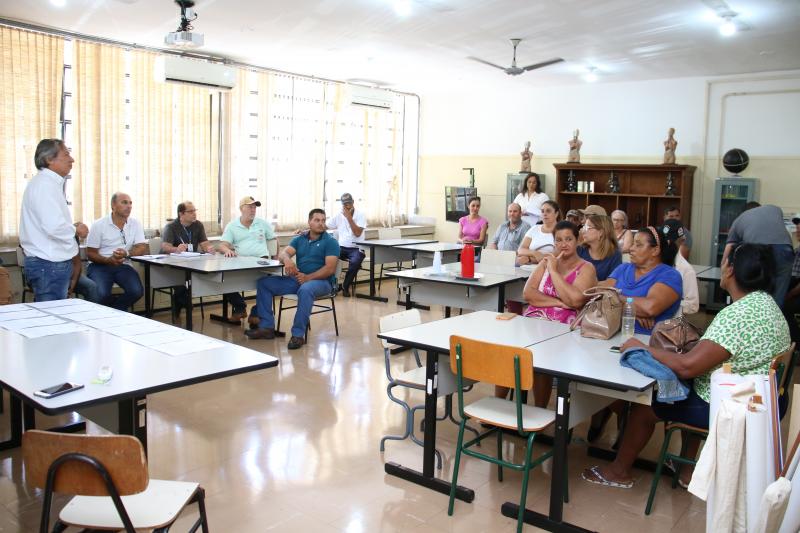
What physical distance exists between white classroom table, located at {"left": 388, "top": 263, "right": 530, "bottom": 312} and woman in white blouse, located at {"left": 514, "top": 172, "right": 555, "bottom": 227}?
3534 millimetres

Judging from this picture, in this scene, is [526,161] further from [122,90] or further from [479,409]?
[479,409]

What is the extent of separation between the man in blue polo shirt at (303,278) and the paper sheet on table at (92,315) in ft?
7.48

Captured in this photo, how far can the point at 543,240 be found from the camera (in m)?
6.30

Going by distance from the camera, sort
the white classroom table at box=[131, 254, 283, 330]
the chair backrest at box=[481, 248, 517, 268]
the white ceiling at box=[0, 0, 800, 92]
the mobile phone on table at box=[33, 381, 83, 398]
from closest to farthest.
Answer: the mobile phone on table at box=[33, 381, 83, 398], the white ceiling at box=[0, 0, 800, 92], the white classroom table at box=[131, 254, 283, 330], the chair backrest at box=[481, 248, 517, 268]

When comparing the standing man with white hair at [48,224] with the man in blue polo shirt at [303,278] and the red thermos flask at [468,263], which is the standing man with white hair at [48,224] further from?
the red thermos flask at [468,263]

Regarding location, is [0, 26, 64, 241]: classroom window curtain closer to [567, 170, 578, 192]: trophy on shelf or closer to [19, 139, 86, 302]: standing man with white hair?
[19, 139, 86, 302]: standing man with white hair

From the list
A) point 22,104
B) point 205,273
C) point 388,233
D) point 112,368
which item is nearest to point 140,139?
point 22,104

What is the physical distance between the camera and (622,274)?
13.3 feet

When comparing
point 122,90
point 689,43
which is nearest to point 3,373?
point 122,90

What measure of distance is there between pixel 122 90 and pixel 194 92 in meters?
0.82

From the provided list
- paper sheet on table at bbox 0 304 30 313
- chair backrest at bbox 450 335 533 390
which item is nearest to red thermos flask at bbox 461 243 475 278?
chair backrest at bbox 450 335 533 390

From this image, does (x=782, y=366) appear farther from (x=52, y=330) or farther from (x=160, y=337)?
(x=52, y=330)

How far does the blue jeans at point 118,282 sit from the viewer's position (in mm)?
6141

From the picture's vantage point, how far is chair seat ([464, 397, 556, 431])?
2986mm
